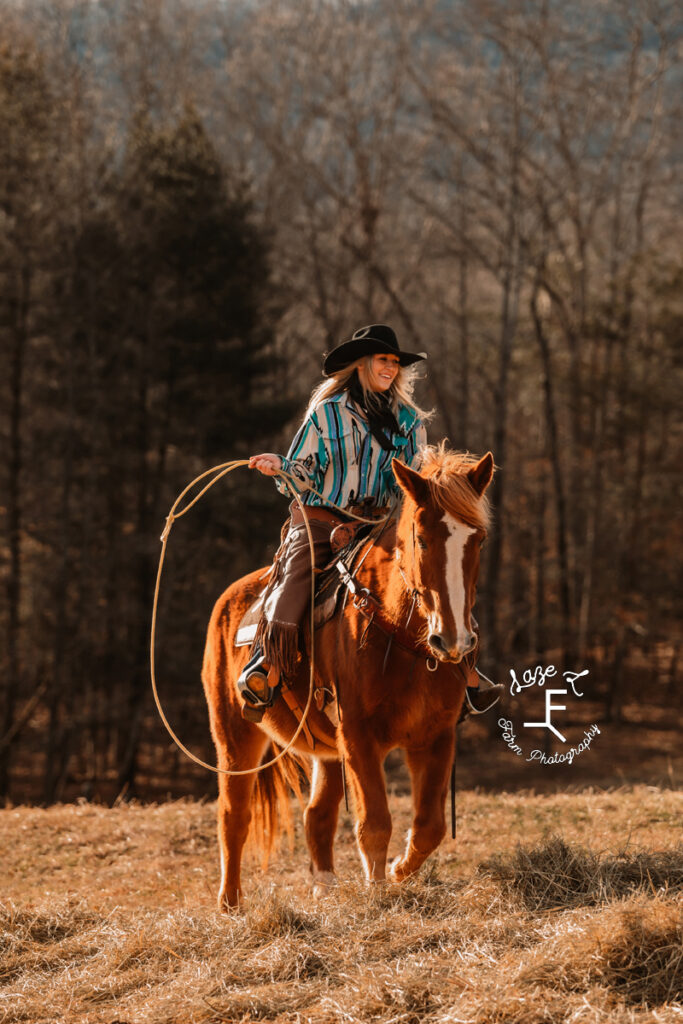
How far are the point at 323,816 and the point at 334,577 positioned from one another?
155 cm

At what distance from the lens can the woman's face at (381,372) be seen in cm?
558

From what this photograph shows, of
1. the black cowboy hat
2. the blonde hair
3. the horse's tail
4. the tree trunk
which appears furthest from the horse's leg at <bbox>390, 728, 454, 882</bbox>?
the tree trunk

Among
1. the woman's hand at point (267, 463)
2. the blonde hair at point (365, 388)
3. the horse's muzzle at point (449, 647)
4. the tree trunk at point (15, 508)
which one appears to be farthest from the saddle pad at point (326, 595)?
the tree trunk at point (15, 508)

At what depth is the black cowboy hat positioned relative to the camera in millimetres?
5562

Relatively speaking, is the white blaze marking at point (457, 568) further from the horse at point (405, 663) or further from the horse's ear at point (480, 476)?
the horse's ear at point (480, 476)

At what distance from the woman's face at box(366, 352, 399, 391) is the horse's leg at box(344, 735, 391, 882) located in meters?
2.10

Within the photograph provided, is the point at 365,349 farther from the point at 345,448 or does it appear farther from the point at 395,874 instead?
the point at 395,874

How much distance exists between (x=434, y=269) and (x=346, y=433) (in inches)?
991

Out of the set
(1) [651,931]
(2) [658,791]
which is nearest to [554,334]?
(2) [658,791]

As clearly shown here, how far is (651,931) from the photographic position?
3.54 m

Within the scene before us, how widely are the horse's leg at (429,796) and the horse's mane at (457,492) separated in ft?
3.84

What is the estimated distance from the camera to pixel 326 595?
17.5 feet

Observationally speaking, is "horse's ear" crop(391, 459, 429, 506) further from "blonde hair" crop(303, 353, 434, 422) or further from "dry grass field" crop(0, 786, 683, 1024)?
"dry grass field" crop(0, 786, 683, 1024)

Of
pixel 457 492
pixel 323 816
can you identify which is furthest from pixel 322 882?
pixel 457 492
